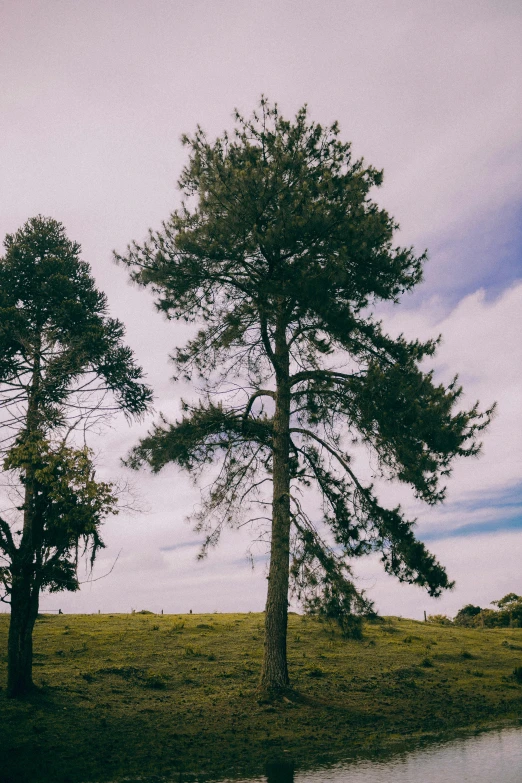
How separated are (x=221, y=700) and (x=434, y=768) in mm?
7350

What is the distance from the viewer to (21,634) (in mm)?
16469

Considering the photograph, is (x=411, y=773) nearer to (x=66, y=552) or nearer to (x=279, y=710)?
(x=279, y=710)

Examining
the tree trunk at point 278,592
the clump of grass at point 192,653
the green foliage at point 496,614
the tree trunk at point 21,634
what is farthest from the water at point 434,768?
the green foliage at point 496,614

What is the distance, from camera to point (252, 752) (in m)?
12.5

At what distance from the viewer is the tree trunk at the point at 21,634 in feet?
52.4

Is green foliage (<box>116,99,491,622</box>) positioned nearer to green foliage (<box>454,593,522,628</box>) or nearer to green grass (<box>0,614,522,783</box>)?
green grass (<box>0,614,522,783</box>)

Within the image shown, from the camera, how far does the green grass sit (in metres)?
12.3

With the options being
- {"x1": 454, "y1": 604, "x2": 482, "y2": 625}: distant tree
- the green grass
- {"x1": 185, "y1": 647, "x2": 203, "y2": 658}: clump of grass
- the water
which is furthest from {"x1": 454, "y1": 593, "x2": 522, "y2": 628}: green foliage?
the water

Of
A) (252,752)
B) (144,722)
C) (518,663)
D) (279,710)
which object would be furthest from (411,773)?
(518,663)

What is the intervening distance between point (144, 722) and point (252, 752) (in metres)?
3.28

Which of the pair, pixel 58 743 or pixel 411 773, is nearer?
pixel 411 773

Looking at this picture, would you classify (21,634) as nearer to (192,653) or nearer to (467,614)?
(192,653)

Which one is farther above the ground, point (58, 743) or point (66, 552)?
point (66, 552)

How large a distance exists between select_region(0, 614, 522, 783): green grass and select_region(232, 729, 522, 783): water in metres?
0.98
